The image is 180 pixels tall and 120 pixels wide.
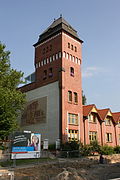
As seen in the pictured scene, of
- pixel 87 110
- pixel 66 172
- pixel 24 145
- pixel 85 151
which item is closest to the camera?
pixel 66 172

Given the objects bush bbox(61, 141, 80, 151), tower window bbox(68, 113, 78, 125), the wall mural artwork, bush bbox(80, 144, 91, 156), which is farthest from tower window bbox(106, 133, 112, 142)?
the wall mural artwork

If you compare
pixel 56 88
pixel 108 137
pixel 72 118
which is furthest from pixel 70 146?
pixel 108 137

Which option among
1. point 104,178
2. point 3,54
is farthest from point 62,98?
point 104,178

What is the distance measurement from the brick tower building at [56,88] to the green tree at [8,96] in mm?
6201

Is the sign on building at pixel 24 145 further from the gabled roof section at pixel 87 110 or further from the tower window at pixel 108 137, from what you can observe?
the tower window at pixel 108 137

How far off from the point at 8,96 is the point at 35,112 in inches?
460

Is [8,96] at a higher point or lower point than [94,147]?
higher

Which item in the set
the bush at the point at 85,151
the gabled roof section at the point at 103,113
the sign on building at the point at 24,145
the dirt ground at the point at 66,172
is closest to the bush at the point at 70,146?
the bush at the point at 85,151

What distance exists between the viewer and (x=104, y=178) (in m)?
20.1

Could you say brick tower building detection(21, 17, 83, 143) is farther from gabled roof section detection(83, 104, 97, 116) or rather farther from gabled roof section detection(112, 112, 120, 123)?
gabled roof section detection(112, 112, 120, 123)

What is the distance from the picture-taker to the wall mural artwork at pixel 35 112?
36578 mm

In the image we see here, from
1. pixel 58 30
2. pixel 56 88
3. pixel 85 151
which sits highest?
pixel 58 30

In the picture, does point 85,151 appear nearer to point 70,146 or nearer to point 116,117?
point 70,146

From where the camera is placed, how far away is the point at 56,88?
35531 mm
